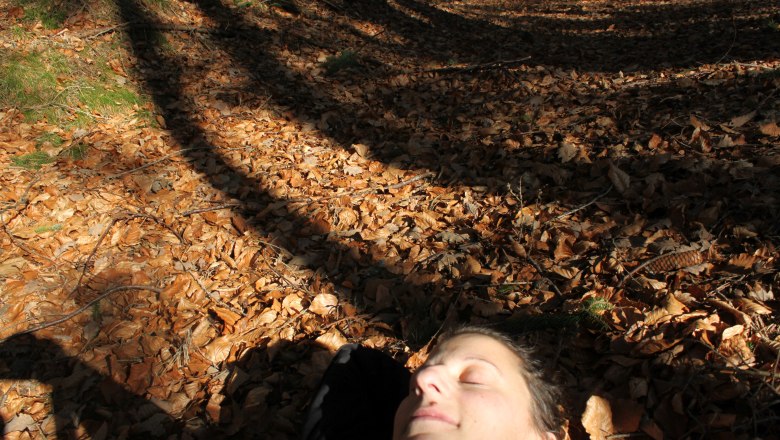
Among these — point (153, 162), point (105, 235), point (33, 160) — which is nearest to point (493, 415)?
point (105, 235)

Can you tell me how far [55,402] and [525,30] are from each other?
10.3 m

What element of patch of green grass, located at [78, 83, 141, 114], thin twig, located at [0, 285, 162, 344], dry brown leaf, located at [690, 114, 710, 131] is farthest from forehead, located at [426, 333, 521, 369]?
patch of green grass, located at [78, 83, 141, 114]

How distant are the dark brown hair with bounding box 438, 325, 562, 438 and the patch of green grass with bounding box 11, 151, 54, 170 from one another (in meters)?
4.79

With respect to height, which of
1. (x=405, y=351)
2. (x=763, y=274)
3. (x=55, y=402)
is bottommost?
(x=55, y=402)

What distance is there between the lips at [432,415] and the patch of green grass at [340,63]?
6.32 metres

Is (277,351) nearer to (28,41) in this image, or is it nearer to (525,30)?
(28,41)

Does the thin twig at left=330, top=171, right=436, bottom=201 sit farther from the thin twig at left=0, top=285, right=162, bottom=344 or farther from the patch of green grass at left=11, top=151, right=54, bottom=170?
the patch of green grass at left=11, top=151, right=54, bottom=170

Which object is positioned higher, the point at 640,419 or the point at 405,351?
the point at 640,419

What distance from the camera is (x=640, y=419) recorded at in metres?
1.91

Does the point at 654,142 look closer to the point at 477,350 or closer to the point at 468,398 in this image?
the point at 477,350

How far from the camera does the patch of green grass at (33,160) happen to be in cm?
435

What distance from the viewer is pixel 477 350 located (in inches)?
70.3

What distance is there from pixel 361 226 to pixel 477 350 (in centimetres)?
217

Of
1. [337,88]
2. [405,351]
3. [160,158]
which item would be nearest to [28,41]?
[160,158]
